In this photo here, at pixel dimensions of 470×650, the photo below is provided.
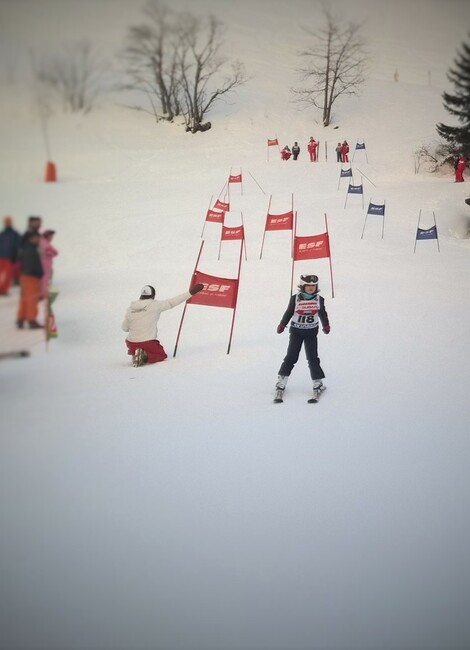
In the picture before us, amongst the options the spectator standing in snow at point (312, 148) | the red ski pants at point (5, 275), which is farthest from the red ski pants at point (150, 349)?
the spectator standing in snow at point (312, 148)

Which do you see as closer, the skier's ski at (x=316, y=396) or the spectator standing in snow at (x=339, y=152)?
the skier's ski at (x=316, y=396)

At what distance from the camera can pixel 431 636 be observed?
2.17 meters

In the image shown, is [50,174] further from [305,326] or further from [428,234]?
[428,234]

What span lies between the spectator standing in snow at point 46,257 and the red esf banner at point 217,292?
17.3 ft

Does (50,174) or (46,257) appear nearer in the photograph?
(46,257)

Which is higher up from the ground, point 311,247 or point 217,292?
point 311,247

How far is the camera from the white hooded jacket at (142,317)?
6754mm

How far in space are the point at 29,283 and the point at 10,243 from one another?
6.3 inches

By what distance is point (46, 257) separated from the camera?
193 cm

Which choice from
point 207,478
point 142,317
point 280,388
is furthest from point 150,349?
point 207,478

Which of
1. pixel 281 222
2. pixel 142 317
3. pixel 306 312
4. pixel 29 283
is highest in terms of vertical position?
pixel 281 222

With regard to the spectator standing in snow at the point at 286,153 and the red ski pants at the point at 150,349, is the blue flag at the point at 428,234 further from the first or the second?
the spectator standing in snow at the point at 286,153

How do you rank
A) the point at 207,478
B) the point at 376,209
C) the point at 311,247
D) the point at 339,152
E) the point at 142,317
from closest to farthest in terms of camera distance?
the point at 207,478, the point at 142,317, the point at 311,247, the point at 376,209, the point at 339,152

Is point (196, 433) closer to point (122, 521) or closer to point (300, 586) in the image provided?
point (122, 521)
